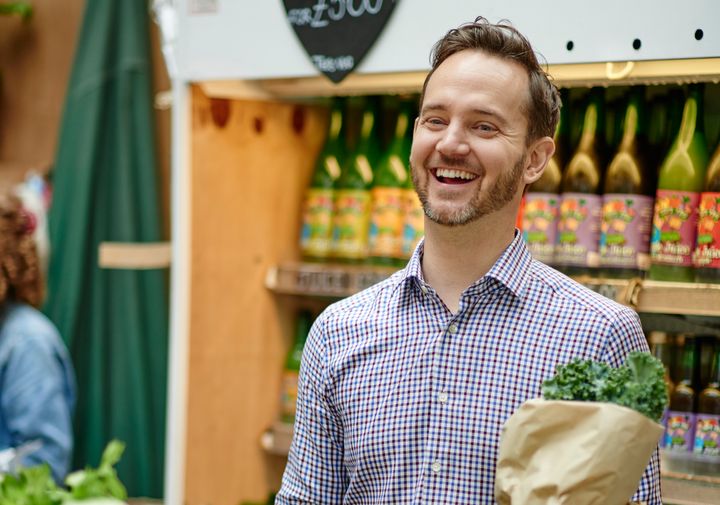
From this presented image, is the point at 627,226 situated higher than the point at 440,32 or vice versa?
the point at 440,32

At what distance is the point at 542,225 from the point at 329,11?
790 millimetres

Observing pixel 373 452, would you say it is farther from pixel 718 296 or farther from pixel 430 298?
pixel 718 296

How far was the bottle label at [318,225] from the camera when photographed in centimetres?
312

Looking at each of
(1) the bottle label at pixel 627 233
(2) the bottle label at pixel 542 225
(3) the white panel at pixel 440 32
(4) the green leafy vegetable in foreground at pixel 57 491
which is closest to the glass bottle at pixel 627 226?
(1) the bottle label at pixel 627 233

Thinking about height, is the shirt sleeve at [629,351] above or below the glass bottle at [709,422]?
above

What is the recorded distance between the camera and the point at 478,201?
1593 millimetres

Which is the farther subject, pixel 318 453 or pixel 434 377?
pixel 318 453

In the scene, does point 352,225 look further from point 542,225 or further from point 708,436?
point 708,436

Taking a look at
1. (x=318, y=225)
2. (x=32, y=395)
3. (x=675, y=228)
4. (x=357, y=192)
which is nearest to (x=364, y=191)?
(x=357, y=192)

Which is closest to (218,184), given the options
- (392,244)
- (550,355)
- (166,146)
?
(392,244)

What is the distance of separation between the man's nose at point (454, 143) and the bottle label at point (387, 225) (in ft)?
4.52

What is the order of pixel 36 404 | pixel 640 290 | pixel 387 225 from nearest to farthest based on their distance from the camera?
1. pixel 640 290
2. pixel 36 404
3. pixel 387 225

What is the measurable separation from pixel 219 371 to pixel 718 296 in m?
1.48

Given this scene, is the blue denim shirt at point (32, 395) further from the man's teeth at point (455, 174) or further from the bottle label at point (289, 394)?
the man's teeth at point (455, 174)
